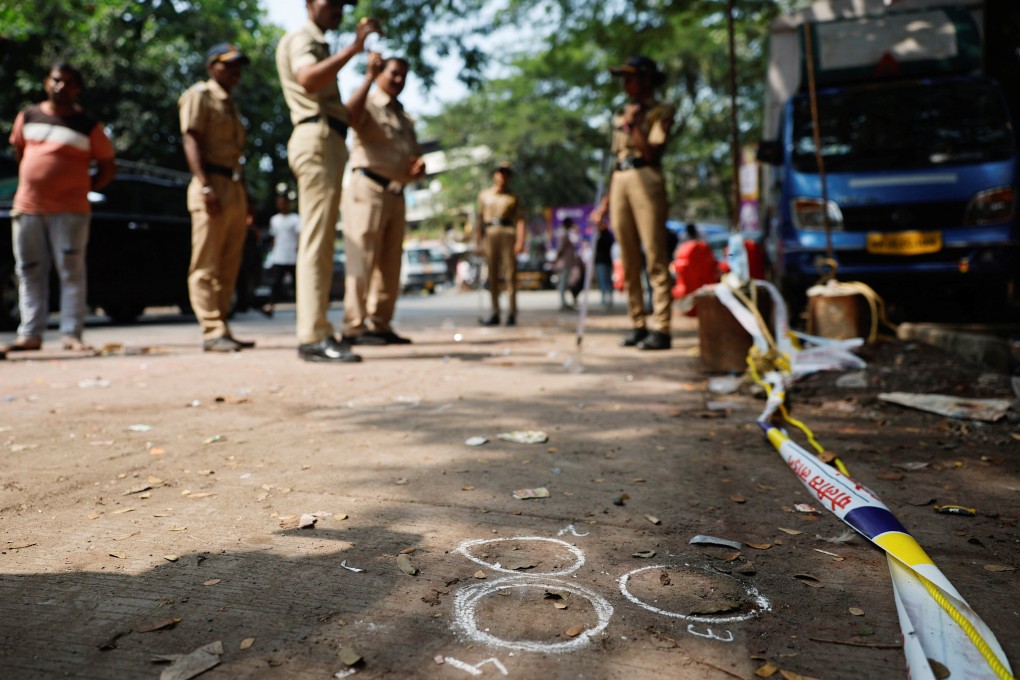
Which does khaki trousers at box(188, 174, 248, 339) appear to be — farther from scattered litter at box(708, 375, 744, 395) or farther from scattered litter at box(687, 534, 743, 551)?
scattered litter at box(687, 534, 743, 551)

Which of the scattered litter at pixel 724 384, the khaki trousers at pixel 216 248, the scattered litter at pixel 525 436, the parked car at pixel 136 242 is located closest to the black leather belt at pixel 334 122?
the khaki trousers at pixel 216 248

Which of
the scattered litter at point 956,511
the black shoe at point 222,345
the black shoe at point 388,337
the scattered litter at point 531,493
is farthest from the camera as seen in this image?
the black shoe at point 388,337

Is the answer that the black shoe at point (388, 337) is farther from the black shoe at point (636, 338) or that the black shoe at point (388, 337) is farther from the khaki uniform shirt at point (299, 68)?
the khaki uniform shirt at point (299, 68)

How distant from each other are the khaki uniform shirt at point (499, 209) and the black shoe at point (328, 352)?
15.3 ft

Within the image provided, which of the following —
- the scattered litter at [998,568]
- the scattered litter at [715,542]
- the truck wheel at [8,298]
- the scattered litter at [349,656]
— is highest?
the truck wheel at [8,298]

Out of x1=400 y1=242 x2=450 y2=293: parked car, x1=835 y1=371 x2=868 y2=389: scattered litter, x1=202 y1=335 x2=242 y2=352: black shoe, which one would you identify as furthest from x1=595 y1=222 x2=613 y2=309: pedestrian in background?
x1=400 y1=242 x2=450 y2=293: parked car

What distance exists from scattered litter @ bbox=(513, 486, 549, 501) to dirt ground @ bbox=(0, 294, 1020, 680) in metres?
0.03

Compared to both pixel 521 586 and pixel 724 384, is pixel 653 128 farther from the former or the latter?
pixel 521 586

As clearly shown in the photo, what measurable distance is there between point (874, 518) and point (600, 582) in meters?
0.78

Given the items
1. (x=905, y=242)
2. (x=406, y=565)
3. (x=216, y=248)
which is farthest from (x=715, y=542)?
(x=905, y=242)

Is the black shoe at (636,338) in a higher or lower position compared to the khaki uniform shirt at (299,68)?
lower

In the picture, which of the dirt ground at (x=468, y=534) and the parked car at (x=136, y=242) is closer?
the dirt ground at (x=468, y=534)

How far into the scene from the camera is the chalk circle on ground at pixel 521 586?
5.09 feet

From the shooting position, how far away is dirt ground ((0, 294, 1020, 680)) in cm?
153
